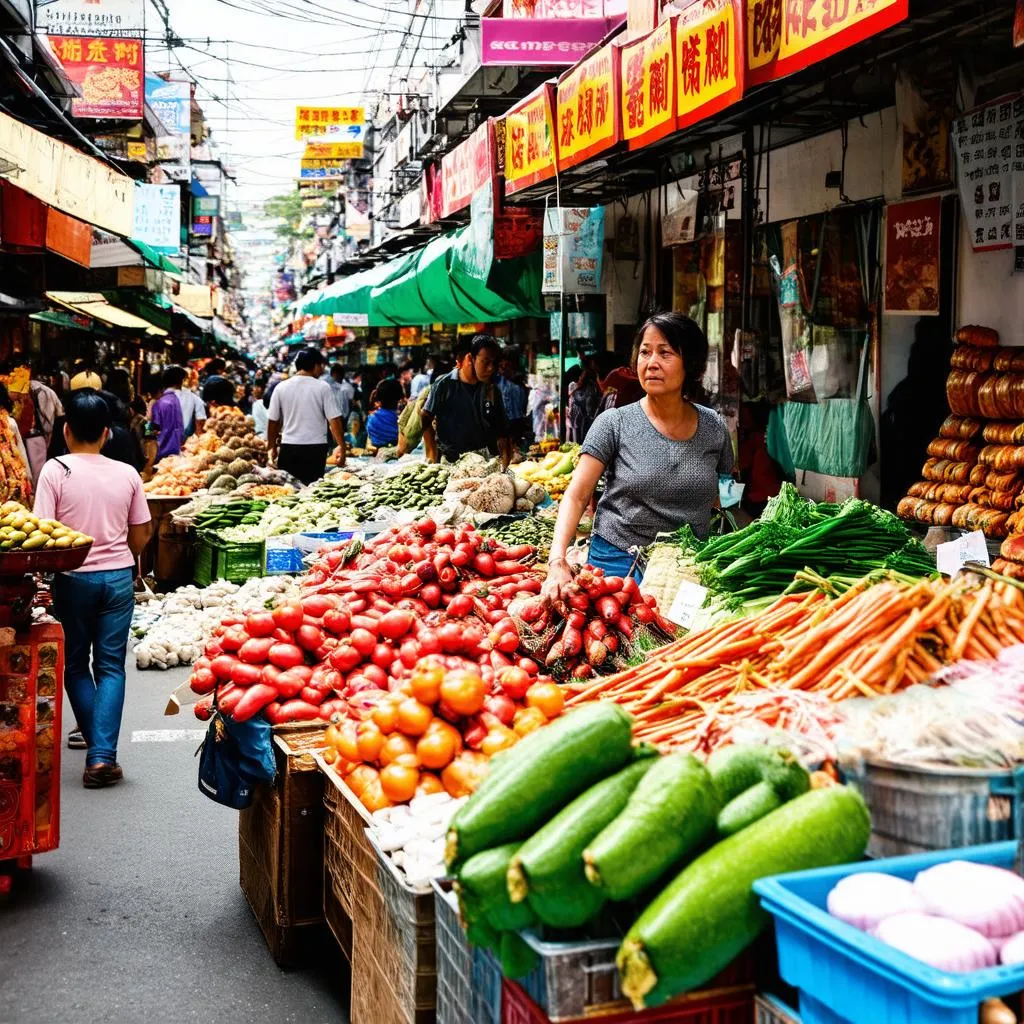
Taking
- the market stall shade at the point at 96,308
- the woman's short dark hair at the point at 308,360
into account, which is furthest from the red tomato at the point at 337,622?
the market stall shade at the point at 96,308

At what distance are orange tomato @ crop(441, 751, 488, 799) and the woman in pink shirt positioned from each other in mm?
3453

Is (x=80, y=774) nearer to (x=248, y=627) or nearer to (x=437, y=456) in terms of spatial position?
(x=248, y=627)

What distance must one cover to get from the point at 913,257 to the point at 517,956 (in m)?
6.46

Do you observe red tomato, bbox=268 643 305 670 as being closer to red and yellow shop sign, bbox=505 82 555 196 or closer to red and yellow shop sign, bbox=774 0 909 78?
red and yellow shop sign, bbox=774 0 909 78

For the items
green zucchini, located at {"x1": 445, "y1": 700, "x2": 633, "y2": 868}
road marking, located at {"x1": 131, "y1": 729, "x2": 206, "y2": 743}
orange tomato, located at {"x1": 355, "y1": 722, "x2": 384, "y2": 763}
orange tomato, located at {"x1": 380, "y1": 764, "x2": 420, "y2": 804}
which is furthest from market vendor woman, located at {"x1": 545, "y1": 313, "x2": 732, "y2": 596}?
road marking, located at {"x1": 131, "y1": 729, "x2": 206, "y2": 743}

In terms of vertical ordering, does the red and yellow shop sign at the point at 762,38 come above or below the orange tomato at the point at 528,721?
above

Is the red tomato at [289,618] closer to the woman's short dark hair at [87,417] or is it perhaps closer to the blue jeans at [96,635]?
the blue jeans at [96,635]

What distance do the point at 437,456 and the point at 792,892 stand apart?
10.4 m

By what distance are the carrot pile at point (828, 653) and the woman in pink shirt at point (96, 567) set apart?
3.74 meters

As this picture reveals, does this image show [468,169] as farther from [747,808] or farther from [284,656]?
[747,808]

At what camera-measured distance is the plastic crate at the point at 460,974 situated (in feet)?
9.04

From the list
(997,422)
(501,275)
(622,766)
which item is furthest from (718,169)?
(622,766)

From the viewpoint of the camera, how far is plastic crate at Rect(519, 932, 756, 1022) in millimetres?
2359

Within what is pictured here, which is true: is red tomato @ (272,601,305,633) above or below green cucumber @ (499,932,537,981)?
above
